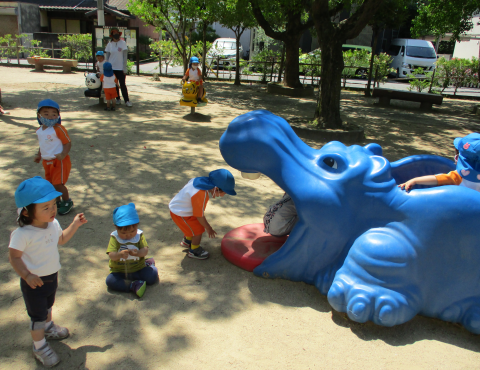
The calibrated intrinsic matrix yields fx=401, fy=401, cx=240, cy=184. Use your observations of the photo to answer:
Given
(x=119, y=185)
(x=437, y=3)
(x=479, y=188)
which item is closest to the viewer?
(x=479, y=188)

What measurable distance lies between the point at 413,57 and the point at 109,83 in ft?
62.7

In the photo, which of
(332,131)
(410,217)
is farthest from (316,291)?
(332,131)

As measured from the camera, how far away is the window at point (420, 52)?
74.1 ft

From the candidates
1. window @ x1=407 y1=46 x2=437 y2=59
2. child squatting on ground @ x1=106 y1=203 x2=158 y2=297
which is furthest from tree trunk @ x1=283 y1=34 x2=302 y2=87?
child squatting on ground @ x1=106 y1=203 x2=158 y2=297

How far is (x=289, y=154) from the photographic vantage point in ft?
9.94

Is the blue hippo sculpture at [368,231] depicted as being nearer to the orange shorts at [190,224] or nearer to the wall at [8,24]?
the orange shorts at [190,224]

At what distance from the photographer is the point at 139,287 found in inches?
117

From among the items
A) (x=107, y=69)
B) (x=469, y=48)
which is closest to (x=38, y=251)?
(x=107, y=69)

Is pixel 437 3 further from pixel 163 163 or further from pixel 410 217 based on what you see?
pixel 410 217

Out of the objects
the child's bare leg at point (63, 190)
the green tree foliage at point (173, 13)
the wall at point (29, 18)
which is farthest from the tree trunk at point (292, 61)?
the wall at point (29, 18)

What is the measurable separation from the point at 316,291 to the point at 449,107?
13.3 m

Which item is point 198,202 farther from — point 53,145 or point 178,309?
point 53,145

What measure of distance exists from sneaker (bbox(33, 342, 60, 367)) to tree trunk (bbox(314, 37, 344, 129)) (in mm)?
7398

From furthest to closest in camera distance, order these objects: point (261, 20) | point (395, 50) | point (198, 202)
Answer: point (395, 50) → point (261, 20) → point (198, 202)
